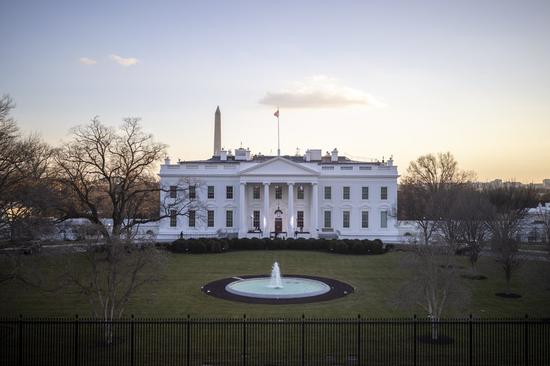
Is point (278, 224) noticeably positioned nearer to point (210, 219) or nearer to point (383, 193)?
point (210, 219)

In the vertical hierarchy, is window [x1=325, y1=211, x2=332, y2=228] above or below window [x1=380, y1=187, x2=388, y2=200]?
below

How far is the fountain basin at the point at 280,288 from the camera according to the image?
28391mm

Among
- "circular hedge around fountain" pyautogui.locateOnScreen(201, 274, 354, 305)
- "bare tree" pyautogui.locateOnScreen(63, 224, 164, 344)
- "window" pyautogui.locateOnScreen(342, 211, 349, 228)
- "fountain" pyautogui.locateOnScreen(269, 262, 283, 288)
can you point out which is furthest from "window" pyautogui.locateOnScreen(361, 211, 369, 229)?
"bare tree" pyautogui.locateOnScreen(63, 224, 164, 344)

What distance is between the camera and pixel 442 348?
19.2 m

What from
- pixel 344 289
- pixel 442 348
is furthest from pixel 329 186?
pixel 442 348

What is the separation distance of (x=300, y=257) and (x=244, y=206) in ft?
49.5

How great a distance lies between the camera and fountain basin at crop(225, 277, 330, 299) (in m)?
28.4

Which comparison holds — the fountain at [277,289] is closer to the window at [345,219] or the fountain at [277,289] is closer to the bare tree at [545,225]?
the bare tree at [545,225]

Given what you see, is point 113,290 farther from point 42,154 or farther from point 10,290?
point 42,154

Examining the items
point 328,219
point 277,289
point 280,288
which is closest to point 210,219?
point 328,219

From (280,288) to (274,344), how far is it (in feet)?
37.7

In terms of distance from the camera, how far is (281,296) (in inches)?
1109

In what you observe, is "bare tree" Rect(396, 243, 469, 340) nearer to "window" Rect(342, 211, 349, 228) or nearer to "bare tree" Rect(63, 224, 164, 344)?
"bare tree" Rect(63, 224, 164, 344)

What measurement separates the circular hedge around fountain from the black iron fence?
5.29 metres
